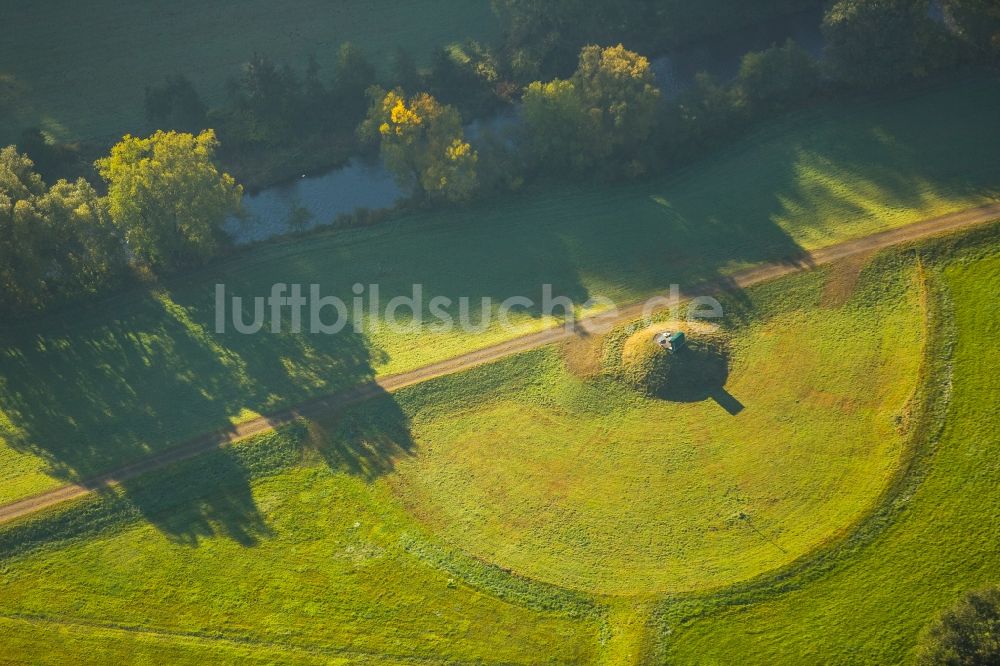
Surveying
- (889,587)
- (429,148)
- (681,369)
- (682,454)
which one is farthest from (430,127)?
(889,587)

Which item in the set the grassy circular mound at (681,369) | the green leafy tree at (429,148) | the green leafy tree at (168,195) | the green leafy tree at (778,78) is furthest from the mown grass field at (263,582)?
the green leafy tree at (778,78)

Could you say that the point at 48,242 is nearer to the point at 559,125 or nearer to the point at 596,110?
the point at 559,125

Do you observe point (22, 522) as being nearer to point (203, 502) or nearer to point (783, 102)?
point (203, 502)

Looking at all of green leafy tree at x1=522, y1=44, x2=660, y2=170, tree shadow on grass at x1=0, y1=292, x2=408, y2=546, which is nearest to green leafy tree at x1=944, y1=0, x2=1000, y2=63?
green leafy tree at x1=522, y1=44, x2=660, y2=170

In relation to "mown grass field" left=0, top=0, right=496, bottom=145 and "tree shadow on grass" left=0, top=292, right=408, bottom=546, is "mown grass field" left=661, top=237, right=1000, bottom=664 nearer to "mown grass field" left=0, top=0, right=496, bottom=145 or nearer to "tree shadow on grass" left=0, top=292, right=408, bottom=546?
"tree shadow on grass" left=0, top=292, right=408, bottom=546

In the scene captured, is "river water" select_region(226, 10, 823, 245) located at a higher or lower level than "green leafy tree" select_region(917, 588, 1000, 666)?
higher

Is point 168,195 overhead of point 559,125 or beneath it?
overhead
